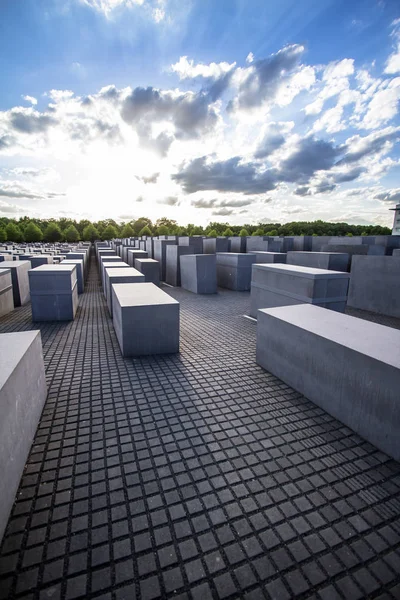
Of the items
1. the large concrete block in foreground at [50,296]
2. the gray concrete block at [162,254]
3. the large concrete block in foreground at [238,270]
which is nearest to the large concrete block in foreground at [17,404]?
the large concrete block in foreground at [50,296]

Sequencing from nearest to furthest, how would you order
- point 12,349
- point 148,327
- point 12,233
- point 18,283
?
point 12,349, point 148,327, point 18,283, point 12,233

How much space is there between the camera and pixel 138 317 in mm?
7059

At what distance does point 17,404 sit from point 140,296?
4837 millimetres

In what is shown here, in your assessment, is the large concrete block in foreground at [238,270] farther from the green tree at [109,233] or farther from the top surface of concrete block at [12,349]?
the green tree at [109,233]

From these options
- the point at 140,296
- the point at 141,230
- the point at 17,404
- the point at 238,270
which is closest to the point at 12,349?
the point at 17,404

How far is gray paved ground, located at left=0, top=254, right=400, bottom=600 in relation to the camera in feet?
8.25

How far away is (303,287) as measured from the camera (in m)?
8.34

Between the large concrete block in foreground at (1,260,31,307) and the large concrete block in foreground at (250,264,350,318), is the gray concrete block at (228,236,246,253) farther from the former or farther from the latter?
the large concrete block in foreground at (1,260,31,307)


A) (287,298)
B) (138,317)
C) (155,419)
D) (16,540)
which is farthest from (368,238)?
(16,540)

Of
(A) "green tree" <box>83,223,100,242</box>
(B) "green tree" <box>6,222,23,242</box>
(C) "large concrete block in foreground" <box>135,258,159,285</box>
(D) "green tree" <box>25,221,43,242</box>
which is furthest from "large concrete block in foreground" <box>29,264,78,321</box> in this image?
(A) "green tree" <box>83,223,100,242</box>

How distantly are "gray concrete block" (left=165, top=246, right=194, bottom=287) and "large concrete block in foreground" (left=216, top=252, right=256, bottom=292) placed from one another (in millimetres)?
2551

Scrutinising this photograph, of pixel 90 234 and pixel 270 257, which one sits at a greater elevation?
pixel 90 234

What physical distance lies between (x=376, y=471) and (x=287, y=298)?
5.82 meters

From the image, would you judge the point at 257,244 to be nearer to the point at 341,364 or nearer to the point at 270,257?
the point at 270,257
